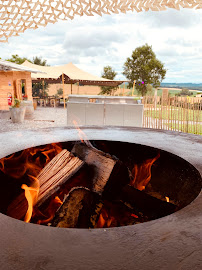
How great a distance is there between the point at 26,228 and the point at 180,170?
3.84 ft

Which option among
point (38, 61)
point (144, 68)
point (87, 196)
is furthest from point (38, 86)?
point (87, 196)

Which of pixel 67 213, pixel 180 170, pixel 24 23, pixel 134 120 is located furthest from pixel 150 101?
pixel 67 213

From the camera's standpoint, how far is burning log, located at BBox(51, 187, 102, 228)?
1202 mm

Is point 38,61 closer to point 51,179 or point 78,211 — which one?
point 51,179

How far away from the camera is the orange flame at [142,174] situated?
6.07 ft

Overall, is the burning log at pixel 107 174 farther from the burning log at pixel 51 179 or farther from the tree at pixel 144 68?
the tree at pixel 144 68

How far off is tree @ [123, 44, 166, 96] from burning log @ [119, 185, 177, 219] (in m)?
26.5

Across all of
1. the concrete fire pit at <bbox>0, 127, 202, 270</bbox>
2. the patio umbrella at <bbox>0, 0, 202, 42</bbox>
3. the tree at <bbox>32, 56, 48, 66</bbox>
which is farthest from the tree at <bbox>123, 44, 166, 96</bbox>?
the concrete fire pit at <bbox>0, 127, 202, 270</bbox>

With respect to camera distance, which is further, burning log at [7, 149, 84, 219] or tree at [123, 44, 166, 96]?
tree at [123, 44, 166, 96]

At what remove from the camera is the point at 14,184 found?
5.43 ft

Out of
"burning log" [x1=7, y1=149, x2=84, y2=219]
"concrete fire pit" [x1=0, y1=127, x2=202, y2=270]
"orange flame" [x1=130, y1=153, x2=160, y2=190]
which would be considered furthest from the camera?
"orange flame" [x1=130, y1=153, x2=160, y2=190]

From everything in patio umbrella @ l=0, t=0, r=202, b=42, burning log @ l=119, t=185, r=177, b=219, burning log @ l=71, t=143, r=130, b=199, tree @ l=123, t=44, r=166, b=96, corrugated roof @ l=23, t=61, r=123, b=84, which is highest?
tree @ l=123, t=44, r=166, b=96

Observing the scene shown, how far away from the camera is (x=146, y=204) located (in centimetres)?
138

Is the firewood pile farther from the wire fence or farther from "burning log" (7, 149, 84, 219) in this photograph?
the wire fence
